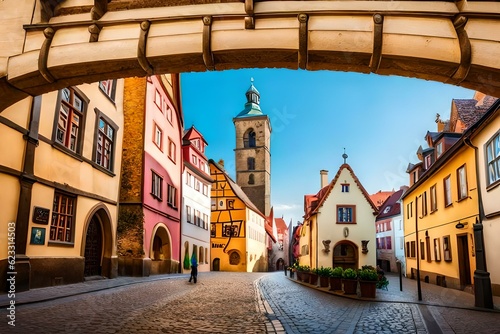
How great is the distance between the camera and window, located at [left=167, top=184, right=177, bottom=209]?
94.6 feet

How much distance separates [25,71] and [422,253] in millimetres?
24603

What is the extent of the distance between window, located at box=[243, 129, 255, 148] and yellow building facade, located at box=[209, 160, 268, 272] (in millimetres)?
26854

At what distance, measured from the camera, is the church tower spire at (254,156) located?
75.8 metres

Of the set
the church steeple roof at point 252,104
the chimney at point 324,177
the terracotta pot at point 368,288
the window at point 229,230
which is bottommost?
the terracotta pot at point 368,288

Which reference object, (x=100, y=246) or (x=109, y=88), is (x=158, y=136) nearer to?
(x=109, y=88)

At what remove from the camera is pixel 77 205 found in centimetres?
1614

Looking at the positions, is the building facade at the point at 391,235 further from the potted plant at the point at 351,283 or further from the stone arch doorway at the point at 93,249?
the stone arch doorway at the point at 93,249

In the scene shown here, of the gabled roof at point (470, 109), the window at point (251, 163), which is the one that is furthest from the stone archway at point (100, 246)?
the window at point (251, 163)

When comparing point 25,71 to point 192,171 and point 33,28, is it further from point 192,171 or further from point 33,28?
point 192,171

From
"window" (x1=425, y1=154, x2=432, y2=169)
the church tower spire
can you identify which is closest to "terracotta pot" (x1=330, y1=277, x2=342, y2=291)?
"window" (x1=425, y1=154, x2=432, y2=169)

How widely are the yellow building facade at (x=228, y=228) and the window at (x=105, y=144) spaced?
1200 inches

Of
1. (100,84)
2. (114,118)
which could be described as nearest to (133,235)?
(114,118)

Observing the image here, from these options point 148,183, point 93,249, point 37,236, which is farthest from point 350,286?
point 148,183

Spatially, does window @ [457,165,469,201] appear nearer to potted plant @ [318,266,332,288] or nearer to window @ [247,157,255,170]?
potted plant @ [318,266,332,288]
